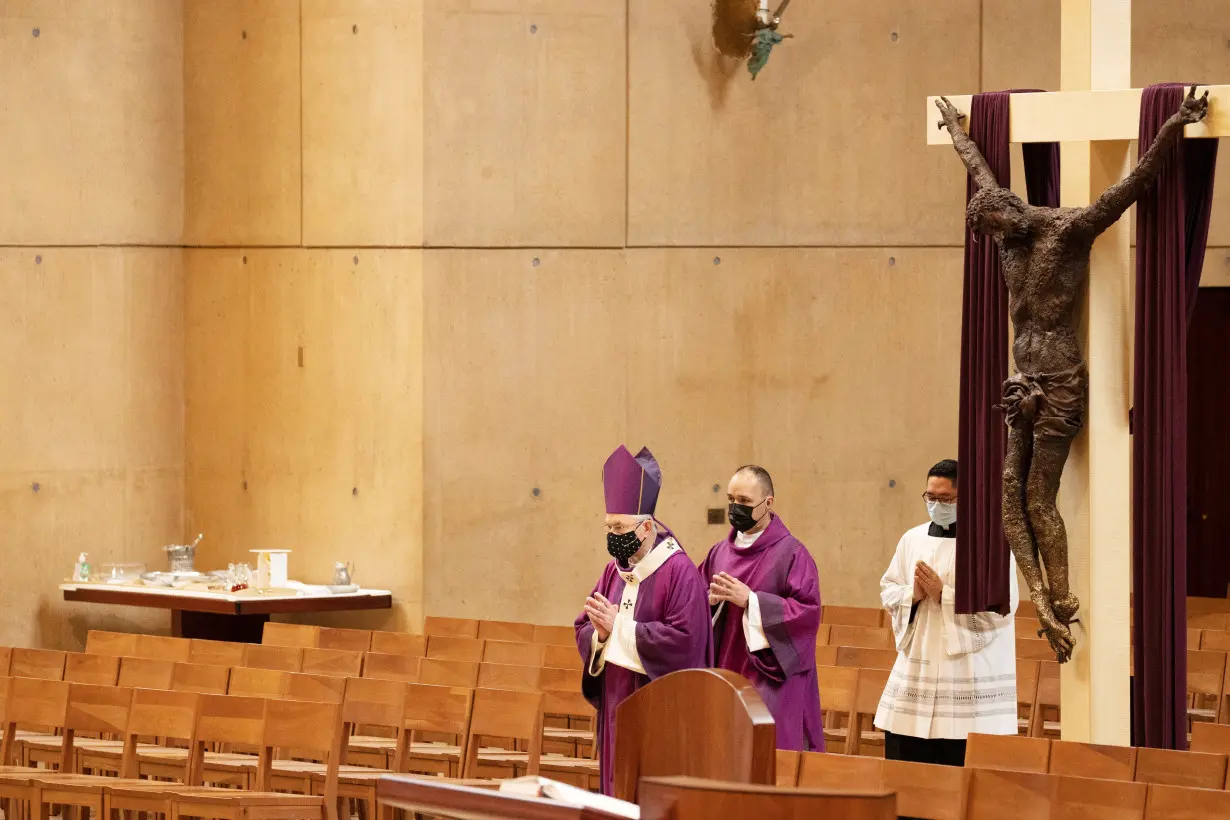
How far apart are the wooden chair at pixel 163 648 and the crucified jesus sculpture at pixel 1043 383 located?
4595 millimetres

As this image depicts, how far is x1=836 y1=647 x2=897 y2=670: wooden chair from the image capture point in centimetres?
790

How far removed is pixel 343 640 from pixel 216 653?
85 cm

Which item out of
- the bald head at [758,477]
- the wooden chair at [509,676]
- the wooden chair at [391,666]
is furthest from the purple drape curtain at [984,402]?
the wooden chair at [391,666]

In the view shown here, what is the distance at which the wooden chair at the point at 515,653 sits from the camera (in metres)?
8.24

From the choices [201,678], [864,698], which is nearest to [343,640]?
[201,678]

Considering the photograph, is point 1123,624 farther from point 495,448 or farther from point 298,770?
point 495,448

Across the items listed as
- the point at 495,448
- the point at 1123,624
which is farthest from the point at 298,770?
the point at 495,448

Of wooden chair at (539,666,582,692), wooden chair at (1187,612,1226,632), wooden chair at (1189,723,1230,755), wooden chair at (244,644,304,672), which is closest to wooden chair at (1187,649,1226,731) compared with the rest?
wooden chair at (1187,612,1226,632)

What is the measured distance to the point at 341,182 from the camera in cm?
1077

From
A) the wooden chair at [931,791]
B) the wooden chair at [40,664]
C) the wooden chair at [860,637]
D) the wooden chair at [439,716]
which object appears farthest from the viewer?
the wooden chair at [860,637]

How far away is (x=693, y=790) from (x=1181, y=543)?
3.83 metres

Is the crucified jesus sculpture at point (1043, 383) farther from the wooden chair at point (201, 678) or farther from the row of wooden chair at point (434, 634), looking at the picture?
the row of wooden chair at point (434, 634)

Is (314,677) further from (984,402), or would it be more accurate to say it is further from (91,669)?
(984,402)

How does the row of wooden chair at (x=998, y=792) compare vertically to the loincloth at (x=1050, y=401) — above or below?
below
